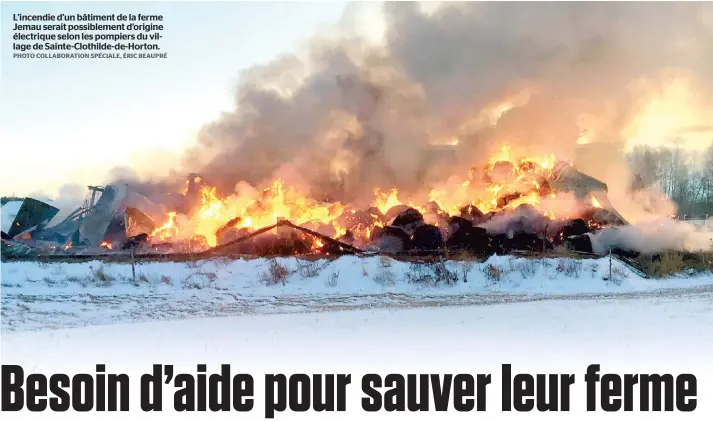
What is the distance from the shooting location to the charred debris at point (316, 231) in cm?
2177

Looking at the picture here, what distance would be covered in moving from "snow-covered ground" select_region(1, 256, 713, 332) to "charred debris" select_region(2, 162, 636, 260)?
2.46 meters

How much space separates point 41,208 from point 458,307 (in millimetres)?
19817

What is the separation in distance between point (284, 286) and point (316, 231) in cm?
666

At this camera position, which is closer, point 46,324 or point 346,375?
point 346,375

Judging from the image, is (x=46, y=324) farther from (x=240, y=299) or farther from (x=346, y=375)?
(x=346, y=375)

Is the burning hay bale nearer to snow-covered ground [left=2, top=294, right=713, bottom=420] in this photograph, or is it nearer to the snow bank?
the snow bank

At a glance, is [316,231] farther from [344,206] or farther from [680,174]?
[680,174]

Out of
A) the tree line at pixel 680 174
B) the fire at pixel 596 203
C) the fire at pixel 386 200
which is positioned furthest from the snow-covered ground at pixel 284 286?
the tree line at pixel 680 174

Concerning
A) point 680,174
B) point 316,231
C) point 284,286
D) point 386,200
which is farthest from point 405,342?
point 680,174

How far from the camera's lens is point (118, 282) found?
1648 centimetres

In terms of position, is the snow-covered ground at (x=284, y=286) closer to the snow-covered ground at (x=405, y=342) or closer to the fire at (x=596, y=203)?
A: the snow-covered ground at (x=405, y=342)

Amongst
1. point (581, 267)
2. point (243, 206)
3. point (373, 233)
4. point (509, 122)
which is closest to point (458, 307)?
point (581, 267)

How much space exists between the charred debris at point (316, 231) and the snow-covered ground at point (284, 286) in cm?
246

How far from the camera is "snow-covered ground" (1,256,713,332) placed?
531 inches
